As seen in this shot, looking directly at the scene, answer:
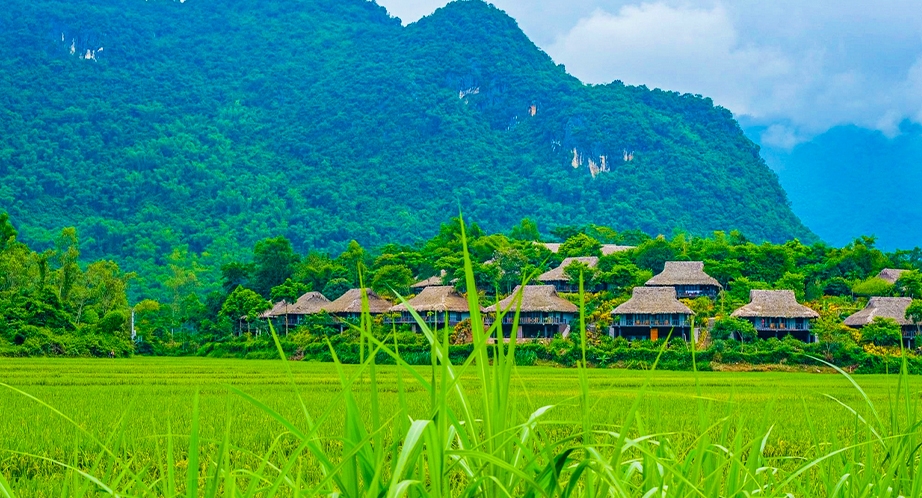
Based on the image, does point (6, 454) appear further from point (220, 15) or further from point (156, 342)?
point (220, 15)

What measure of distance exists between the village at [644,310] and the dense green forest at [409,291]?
30.6 inches

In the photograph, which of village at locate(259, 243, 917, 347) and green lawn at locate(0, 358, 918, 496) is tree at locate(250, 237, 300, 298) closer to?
village at locate(259, 243, 917, 347)

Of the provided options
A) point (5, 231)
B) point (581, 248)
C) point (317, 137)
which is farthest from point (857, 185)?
point (5, 231)

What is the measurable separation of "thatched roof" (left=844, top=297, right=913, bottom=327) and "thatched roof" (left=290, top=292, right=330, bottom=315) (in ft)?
75.5

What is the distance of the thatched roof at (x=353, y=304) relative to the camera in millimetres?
41625

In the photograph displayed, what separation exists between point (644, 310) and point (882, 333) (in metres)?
9.16

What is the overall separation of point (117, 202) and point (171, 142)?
58.9 feet

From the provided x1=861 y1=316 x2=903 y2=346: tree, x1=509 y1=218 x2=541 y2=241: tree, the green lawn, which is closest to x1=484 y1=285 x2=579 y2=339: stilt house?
x1=861 y1=316 x2=903 y2=346: tree

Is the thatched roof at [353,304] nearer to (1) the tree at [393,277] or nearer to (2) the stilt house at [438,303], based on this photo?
(1) the tree at [393,277]

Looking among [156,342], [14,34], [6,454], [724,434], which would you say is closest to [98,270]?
[156,342]

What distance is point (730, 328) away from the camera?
3231 centimetres

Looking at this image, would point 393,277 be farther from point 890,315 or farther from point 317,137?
point 317,137

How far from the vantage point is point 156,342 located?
40688 millimetres

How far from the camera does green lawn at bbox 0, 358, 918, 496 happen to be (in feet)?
11.4
